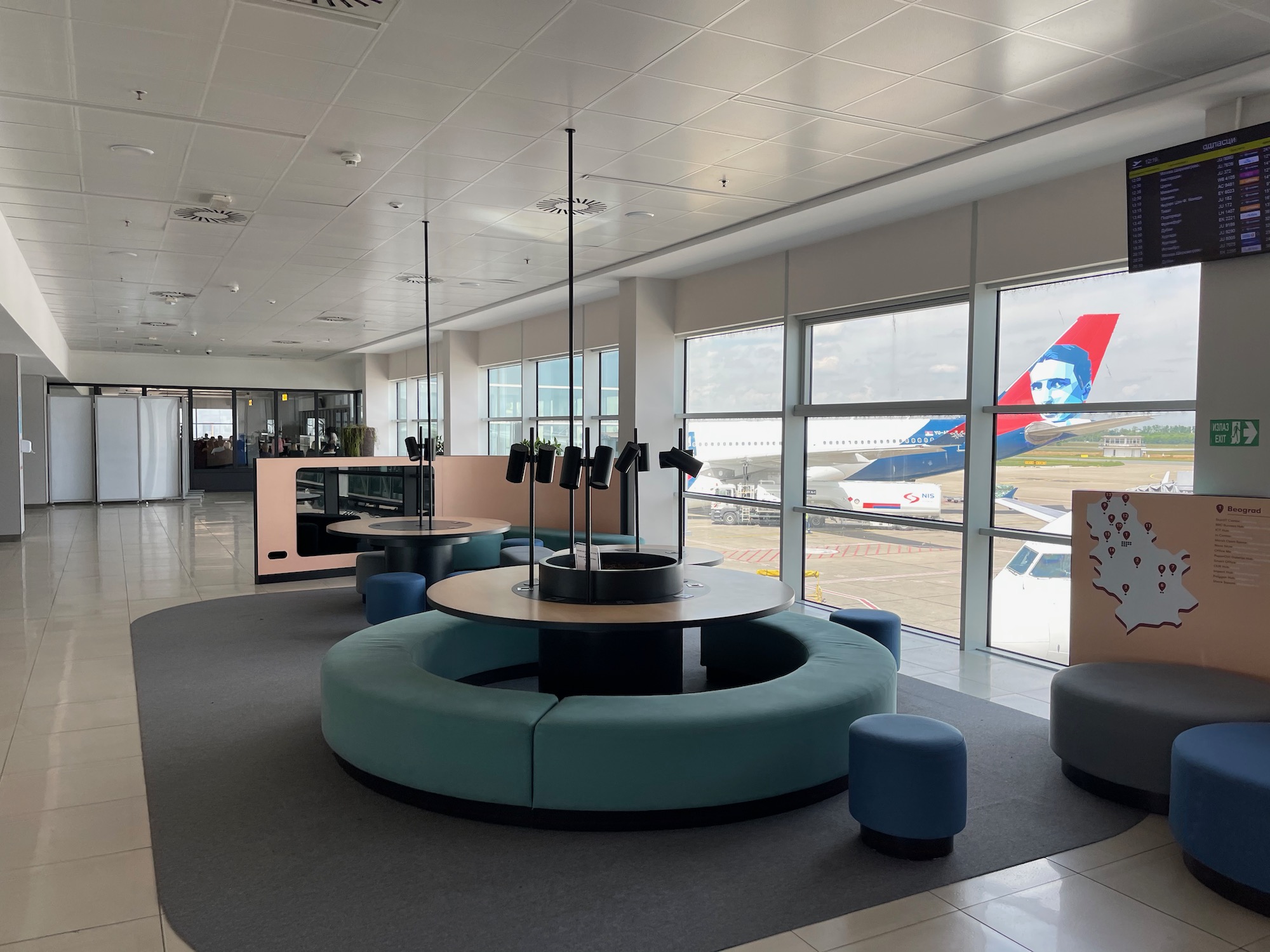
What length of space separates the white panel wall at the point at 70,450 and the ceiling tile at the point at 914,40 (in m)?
18.6

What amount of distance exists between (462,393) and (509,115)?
1082cm

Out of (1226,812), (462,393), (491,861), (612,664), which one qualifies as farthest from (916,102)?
(462,393)

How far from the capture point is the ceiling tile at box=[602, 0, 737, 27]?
148 inches

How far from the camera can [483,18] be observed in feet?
12.8

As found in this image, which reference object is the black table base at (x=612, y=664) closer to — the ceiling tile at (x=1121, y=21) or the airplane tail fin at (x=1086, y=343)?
the ceiling tile at (x=1121, y=21)

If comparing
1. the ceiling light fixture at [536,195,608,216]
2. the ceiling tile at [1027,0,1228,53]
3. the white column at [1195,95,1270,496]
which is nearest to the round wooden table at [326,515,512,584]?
the ceiling light fixture at [536,195,608,216]

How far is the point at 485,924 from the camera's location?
2844 mm

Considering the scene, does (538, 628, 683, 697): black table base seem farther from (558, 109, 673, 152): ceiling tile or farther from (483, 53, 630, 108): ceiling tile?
(558, 109, 673, 152): ceiling tile

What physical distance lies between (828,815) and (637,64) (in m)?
3.56

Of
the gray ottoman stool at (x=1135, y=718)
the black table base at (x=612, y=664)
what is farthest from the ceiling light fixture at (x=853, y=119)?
the gray ottoman stool at (x=1135, y=718)

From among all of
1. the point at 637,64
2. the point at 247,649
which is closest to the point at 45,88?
the point at 637,64

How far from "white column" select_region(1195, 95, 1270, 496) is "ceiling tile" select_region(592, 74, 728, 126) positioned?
2658 mm

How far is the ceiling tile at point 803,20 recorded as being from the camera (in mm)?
3787

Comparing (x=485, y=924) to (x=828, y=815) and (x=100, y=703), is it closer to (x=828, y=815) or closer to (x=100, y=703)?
(x=828, y=815)
